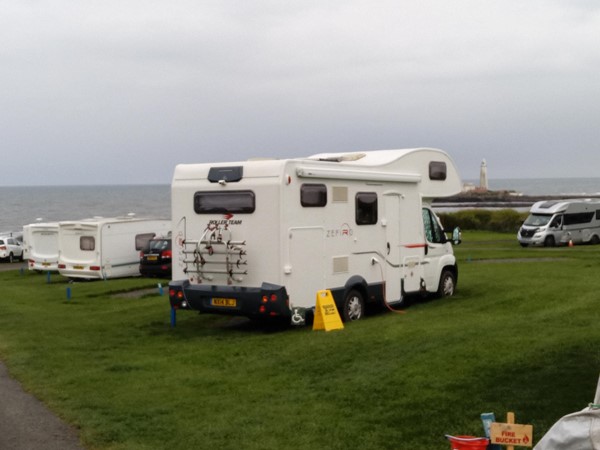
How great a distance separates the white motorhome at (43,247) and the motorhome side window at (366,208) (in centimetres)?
1975

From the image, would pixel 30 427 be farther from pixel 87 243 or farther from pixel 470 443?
pixel 87 243

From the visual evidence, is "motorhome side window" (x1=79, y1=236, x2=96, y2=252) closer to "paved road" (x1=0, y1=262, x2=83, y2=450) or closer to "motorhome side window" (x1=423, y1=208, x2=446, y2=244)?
"motorhome side window" (x1=423, y1=208, x2=446, y2=244)

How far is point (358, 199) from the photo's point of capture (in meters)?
16.0

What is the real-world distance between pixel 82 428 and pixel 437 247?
Result: 11.2 m

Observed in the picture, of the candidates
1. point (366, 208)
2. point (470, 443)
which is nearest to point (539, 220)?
point (366, 208)

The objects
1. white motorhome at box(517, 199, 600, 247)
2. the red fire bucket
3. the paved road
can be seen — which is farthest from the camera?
white motorhome at box(517, 199, 600, 247)

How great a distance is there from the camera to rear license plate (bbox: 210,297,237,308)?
1477cm

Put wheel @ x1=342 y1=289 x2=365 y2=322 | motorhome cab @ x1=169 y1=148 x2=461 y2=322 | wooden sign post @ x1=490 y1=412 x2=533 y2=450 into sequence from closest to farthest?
wooden sign post @ x1=490 y1=412 x2=533 y2=450 < motorhome cab @ x1=169 y1=148 x2=461 y2=322 < wheel @ x1=342 y1=289 x2=365 y2=322

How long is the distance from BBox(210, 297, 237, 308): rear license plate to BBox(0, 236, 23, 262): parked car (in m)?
31.1

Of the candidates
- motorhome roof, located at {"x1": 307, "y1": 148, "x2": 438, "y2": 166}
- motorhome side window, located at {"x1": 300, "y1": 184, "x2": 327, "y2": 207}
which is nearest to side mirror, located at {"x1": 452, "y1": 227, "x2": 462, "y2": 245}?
motorhome roof, located at {"x1": 307, "y1": 148, "x2": 438, "y2": 166}

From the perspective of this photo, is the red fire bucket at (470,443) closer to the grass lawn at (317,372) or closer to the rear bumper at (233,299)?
the grass lawn at (317,372)

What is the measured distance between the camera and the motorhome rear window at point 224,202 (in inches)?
578

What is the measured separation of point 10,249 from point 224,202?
3139 cm

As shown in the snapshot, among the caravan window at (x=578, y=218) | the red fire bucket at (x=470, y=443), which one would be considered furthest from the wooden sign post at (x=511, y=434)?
the caravan window at (x=578, y=218)
